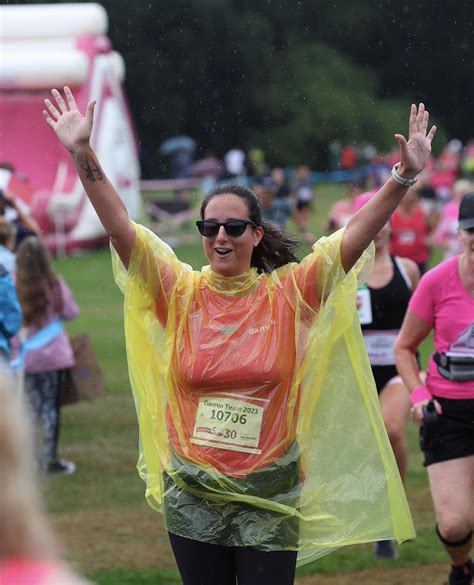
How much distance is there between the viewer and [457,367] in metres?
5.40

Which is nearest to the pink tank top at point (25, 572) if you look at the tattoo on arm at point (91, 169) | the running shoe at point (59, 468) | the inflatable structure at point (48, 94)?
the tattoo on arm at point (91, 169)

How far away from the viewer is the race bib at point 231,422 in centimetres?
414

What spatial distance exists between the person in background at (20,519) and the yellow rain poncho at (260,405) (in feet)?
7.42

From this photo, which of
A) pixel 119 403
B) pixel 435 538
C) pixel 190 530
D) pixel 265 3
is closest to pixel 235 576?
pixel 190 530

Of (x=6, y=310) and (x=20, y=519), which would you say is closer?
(x=20, y=519)

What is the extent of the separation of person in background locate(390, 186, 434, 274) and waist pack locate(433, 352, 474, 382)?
20.1ft

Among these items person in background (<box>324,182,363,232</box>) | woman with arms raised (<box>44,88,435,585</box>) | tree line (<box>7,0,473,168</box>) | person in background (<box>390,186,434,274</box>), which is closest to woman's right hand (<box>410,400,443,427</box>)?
woman with arms raised (<box>44,88,435,585</box>)

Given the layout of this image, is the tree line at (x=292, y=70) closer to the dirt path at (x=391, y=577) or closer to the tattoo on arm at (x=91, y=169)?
the dirt path at (x=391, y=577)

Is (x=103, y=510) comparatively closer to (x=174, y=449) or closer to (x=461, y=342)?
(x=461, y=342)

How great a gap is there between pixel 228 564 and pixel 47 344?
465 centimetres

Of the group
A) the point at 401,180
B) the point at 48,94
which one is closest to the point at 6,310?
the point at 401,180

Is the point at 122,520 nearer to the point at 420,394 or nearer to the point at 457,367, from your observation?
the point at 420,394

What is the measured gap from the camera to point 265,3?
164ft

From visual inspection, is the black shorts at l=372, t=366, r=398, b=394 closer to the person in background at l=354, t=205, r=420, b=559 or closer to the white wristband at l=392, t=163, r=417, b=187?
the person in background at l=354, t=205, r=420, b=559
